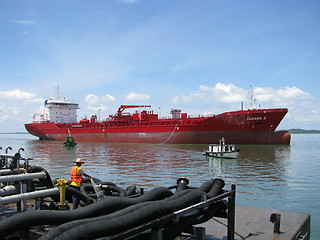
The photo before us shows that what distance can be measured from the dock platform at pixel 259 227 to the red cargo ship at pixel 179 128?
28.9 metres

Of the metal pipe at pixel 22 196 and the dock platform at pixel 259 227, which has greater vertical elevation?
the metal pipe at pixel 22 196

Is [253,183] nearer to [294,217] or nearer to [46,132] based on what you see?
[294,217]

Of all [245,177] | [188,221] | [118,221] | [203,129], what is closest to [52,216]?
[118,221]

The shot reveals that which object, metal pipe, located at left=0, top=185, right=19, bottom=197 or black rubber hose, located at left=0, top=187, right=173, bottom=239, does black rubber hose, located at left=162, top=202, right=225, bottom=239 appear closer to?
black rubber hose, located at left=0, top=187, right=173, bottom=239

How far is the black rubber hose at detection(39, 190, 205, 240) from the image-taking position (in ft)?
7.37

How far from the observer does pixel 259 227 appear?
495 cm

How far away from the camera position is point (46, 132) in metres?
54.3

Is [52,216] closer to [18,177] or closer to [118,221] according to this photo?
[118,221]

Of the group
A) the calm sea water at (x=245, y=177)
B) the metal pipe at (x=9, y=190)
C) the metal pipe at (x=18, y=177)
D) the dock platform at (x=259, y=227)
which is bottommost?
the calm sea water at (x=245, y=177)

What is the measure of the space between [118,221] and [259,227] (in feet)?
10.8

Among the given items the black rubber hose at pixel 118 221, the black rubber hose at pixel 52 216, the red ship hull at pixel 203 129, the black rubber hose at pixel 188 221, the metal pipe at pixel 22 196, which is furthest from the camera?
the red ship hull at pixel 203 129

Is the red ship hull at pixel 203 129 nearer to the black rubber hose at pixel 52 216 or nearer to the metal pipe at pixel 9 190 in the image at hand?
the metal pipe at pixel 9 190

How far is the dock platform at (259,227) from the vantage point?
453 cm

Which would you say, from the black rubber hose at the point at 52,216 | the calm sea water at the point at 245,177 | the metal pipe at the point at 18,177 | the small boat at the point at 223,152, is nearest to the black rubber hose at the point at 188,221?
the black rubber hose at the point at 52,216
